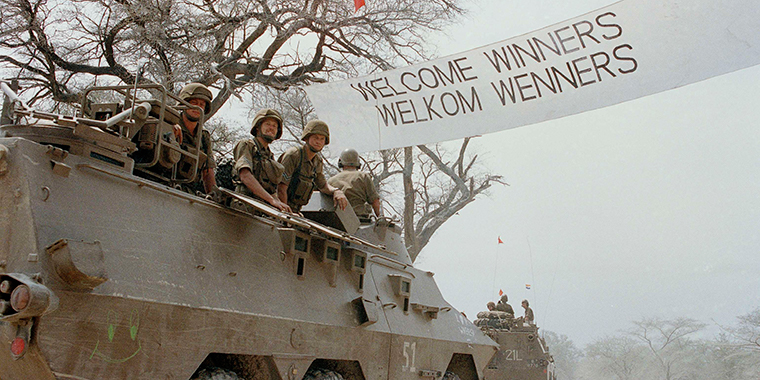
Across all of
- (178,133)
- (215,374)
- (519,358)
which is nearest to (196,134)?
(178,133)

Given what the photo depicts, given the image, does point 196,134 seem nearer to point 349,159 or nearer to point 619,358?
point 349,159

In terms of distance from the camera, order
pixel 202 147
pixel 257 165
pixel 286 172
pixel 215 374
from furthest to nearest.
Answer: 1. pixel 286 172
2. pixel 257 165
3. pixel 202 147
4. pixel 215 374

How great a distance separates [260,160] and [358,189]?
1902 mm

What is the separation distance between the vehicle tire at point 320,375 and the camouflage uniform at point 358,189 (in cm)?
244

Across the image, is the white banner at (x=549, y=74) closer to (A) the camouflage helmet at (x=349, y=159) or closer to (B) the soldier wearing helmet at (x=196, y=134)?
(A) the camouflage helmet at (x=349, y=159)

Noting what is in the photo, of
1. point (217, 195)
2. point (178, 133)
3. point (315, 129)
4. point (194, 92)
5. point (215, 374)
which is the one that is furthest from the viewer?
point (315, 129)

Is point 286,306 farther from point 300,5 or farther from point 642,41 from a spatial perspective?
point 300,5

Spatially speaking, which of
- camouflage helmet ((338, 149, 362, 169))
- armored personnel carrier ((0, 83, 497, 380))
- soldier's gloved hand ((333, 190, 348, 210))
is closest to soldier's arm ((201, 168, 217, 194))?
armored personnel carrier ((0, 83, 497, 380))

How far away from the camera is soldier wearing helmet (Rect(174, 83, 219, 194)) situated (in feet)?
18.9

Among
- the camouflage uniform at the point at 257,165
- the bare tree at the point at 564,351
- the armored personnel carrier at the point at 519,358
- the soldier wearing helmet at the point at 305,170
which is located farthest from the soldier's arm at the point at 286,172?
the bare tree at the point at 564,351

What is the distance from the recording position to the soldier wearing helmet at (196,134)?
5.76 meters

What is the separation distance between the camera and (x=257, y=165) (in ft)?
21.7

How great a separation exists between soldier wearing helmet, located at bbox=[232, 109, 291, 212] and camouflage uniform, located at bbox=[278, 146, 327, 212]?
0.26 metres

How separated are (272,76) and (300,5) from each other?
157 cm
